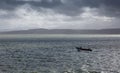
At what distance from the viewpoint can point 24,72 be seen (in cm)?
4575

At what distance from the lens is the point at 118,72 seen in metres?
45.3

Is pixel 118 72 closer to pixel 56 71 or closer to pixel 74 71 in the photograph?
pixel 74 71

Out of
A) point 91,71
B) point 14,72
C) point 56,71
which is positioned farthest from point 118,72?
point 14,72

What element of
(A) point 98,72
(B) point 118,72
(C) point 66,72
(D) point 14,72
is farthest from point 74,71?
(D) point 14,72

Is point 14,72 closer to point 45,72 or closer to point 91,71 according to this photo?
point 45,72

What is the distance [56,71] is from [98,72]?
8472 millimetres

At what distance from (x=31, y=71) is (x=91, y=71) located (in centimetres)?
1228

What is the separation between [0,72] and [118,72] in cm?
2341

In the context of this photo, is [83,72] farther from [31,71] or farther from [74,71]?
[31,71]

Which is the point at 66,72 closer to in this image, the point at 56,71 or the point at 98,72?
the point at 56,71

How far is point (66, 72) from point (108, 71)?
8.92 metres

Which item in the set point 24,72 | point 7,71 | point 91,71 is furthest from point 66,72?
point 7,71

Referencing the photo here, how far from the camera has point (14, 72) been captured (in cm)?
4569

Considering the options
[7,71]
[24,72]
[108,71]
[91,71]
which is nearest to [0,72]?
[7,71]
